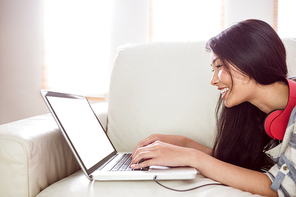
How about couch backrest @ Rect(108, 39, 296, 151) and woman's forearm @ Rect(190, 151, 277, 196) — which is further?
couch backrest @ Rect(108, 39, 296, 151)

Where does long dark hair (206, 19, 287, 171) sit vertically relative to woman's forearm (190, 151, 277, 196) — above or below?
above

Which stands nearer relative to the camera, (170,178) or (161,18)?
(170,178)

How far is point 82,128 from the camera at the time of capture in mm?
795

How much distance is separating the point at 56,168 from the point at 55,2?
9.62 feet

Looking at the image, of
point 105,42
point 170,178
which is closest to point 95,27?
point 105,42

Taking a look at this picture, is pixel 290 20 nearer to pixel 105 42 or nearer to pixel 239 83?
pixel 105 42

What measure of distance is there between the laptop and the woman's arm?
0.03 meters

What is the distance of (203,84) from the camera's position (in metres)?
1.05

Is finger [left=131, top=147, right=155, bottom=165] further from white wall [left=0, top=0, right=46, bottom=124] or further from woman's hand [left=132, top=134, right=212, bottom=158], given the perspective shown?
white wall [left=0, top=0, right=46, bottom=124]

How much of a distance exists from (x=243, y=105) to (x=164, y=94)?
0.35 m

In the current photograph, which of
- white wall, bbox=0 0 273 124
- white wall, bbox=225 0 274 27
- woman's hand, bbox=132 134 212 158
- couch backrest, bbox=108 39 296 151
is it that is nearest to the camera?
woman's hand, bbox=132 134 212 158

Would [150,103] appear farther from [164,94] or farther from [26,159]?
[26,159]

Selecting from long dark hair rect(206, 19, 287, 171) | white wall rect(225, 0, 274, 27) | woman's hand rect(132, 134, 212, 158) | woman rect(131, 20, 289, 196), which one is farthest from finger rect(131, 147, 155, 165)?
white wall rect(225, 0, 274, 27)

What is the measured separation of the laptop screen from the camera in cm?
68
